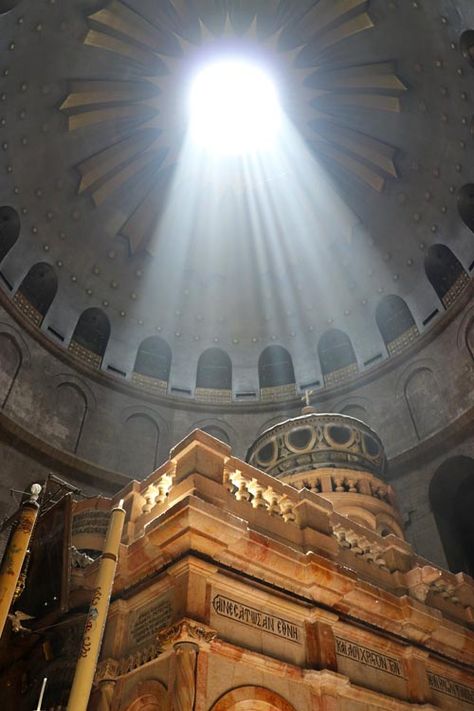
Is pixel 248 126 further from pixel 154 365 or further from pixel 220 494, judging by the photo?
pixel 220 494

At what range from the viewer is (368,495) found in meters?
12.9

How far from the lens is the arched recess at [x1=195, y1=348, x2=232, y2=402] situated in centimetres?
2344

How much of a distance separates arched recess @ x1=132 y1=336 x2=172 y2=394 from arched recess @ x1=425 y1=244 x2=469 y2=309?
35.1 ft

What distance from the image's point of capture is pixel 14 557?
4039 mm

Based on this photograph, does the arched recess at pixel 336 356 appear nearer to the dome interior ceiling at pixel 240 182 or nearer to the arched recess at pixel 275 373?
the dome interior ceiling at pixel 240 182

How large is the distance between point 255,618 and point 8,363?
48.5 feet

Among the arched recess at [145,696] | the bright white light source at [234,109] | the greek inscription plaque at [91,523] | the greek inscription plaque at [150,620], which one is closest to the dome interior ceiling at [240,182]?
the bright white light source at [234,109]

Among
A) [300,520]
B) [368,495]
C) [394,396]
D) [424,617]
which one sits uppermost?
[394,396]

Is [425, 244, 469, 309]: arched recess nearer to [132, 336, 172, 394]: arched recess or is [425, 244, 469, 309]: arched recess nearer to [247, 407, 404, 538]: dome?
[247, 407, 404, 538]: dome

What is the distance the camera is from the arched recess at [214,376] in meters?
23.4

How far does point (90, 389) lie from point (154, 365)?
3.25 meters

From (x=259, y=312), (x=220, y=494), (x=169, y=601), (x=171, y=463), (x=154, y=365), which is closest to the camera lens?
(x=169, y=601)

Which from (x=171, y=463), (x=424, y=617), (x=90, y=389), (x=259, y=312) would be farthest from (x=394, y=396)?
(x=171, y=463)

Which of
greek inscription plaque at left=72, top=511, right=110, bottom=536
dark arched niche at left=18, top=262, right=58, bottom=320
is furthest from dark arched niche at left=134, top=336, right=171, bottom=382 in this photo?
greek inscription plaque at left=72, top=511, right=110, bottom=536
